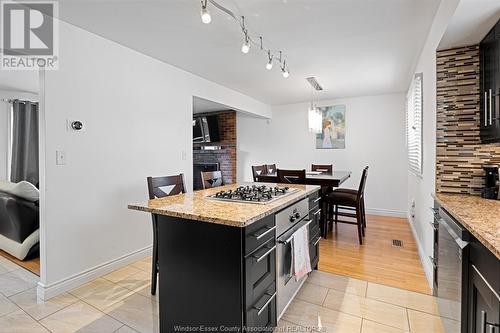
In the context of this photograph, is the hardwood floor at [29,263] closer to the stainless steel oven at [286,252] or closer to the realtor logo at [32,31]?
the realtor logo at [32,31]

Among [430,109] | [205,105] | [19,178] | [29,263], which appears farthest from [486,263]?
[19,178]

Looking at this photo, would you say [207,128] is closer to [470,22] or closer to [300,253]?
[300,253]

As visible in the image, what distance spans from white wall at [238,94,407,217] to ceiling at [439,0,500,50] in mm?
2984

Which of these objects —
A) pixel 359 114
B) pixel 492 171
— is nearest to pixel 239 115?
pixel 359 114

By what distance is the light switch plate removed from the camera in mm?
2148

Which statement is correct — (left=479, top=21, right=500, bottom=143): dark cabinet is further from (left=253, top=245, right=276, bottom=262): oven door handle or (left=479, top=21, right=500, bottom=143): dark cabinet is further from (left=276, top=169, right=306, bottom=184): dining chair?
(left=276, top=169, right=306, bottom=184): dining chair

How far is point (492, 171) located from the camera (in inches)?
67.9

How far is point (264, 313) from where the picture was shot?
1.48 metres

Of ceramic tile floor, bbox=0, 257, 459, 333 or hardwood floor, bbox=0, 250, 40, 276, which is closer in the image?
ceramic tile floor, bbox=0, 257, 459, 333

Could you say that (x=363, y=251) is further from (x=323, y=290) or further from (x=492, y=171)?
(x=492, y=171)

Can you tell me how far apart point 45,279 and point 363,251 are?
3.15 metres

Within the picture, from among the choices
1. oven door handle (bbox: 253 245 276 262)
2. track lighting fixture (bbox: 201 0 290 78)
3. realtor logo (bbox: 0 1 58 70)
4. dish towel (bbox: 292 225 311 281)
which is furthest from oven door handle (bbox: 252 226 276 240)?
realtor logo (bbox: 0 1 58 70)

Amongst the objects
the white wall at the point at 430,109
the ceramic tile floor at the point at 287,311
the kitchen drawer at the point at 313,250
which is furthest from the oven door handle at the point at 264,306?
the white wall at the point at 430,109

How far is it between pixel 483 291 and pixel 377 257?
6.46 ft
